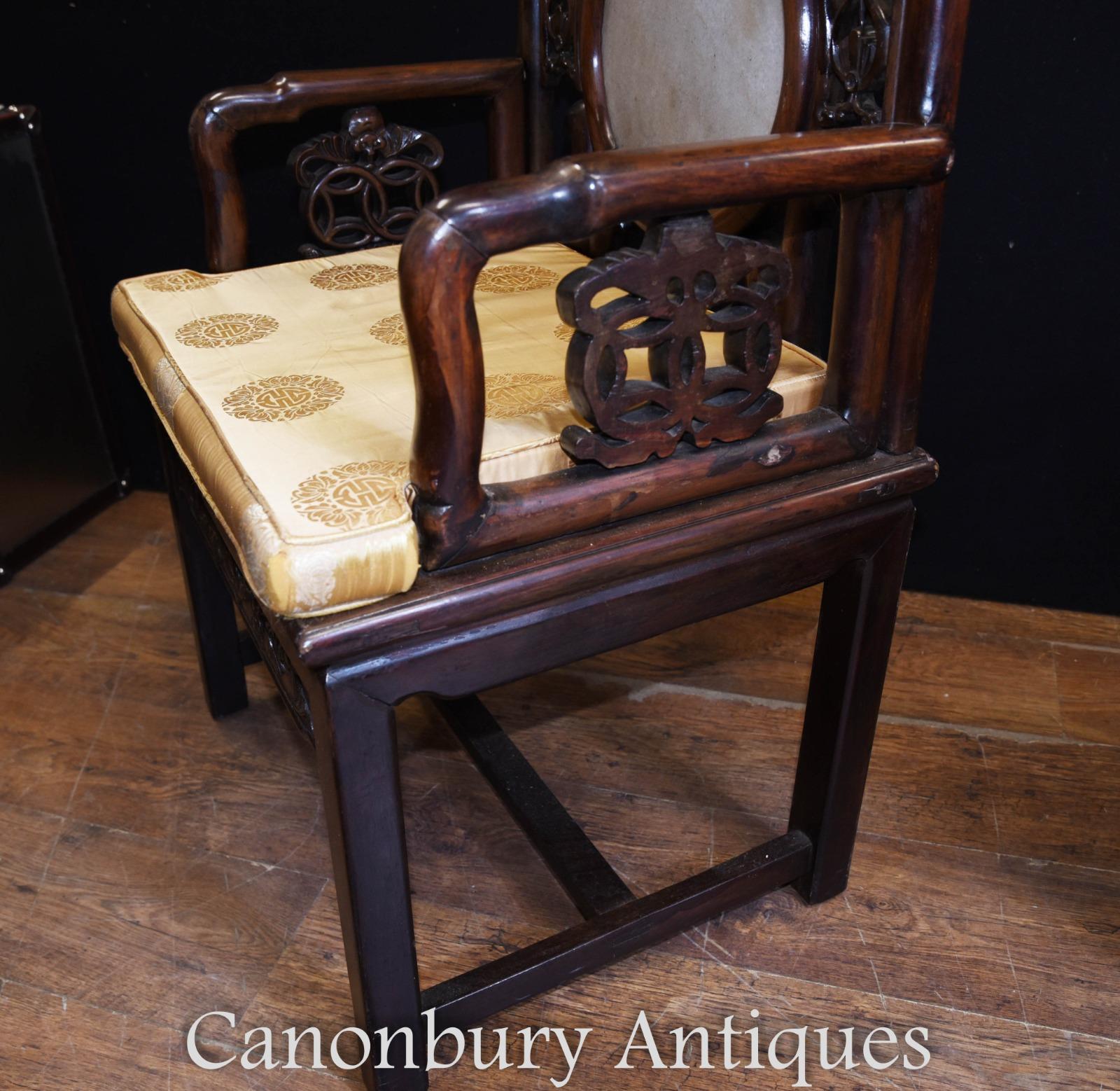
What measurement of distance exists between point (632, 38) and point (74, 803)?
41.5 inches

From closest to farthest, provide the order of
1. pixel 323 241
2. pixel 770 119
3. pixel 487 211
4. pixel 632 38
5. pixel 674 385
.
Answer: pixel 487 211 < pixel 674 385 < pixel 770 119 < pixel 632 38 < pixel 323 241

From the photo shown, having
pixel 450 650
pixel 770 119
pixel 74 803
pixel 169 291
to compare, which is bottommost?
pixel 74 803

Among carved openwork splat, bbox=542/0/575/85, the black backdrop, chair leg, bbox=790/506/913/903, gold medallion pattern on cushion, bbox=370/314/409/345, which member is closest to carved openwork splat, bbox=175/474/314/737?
gold medallion pattern on cushion, bbox=370/314/409/345

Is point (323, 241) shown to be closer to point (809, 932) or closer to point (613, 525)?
point (613, 525)

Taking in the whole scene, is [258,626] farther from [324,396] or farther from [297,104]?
[297,104]

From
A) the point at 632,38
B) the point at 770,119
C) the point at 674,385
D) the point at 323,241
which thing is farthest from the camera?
the point at 323,241

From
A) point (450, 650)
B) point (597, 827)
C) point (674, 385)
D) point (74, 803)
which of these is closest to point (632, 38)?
point (674, 385)

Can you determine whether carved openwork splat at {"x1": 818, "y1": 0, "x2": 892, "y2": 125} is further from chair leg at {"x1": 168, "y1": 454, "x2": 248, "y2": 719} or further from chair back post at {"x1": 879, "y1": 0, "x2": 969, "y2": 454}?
chair leg at {"x1": 168, "y1": 454, "x2": 248, "y2": 719}

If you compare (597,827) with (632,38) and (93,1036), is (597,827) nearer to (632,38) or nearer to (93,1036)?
(93,1036)

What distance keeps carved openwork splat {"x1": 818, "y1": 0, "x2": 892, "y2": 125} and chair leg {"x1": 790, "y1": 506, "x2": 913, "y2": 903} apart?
0.33 m

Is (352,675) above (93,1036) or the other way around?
above

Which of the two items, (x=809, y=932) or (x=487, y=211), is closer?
(x=487, y=211)

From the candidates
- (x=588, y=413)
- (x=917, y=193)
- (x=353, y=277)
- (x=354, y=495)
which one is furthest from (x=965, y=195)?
(x=354, y=495)

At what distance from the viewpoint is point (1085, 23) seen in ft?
4.20
